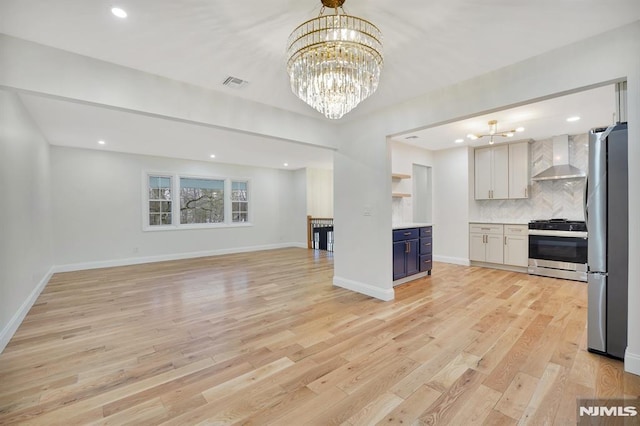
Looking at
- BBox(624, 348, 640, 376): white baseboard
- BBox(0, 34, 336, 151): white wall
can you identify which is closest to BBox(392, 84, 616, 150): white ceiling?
BBox(0, 34, 336, 151): white wall

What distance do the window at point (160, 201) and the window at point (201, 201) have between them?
31 cm

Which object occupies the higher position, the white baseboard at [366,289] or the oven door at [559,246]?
the oven door at [559,246]

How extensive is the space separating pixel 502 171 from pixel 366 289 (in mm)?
3990

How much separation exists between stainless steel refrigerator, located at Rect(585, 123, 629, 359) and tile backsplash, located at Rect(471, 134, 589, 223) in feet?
11.5

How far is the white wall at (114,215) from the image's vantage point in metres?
5.83

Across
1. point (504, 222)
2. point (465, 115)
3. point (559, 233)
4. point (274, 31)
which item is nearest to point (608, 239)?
point (465, 115)

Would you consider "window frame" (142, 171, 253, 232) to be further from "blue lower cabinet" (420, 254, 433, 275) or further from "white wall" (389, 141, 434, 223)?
"blue lower cabinet" (420, 254, 433, 275)

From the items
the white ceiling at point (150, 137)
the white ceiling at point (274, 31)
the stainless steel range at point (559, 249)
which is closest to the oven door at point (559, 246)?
the stainless steel range at point (559, 249)

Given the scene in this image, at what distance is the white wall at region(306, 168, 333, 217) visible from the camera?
9.11 m

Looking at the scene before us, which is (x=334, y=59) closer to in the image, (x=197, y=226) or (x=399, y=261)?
(x=399, y=261)

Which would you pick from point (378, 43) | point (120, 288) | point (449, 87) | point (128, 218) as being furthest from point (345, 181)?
point (128, 218)

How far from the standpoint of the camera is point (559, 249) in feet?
15.8

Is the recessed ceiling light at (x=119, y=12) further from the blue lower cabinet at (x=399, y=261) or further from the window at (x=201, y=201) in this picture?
the window at (x=201, y=201)

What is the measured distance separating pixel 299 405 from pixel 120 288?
413cm
